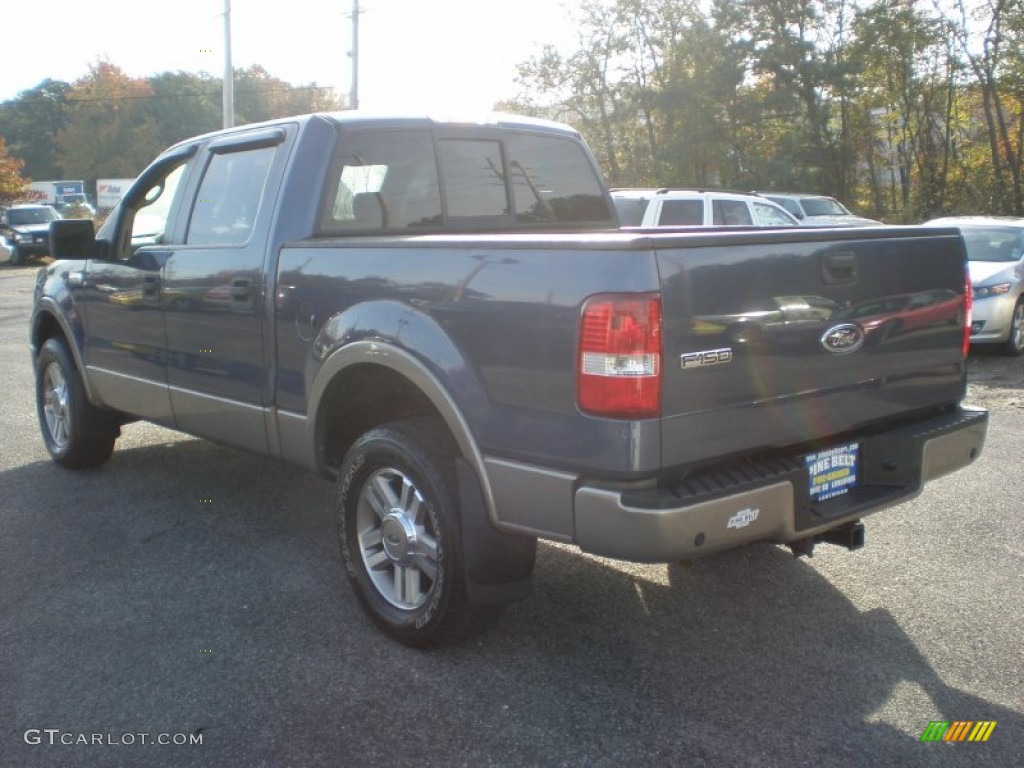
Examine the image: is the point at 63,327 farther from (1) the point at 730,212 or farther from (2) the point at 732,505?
(1) the point at 730,212

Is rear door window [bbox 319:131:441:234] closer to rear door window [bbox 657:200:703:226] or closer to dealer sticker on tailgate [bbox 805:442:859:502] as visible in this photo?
dealer sticker on tailgate [bbox 805:442:859:502]

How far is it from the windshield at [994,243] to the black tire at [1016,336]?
0.66 m

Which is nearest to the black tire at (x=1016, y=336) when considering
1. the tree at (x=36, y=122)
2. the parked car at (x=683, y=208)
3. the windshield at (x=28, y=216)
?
the parked car at (x=683, y=208)

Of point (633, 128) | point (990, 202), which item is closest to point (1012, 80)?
point (990, 202)

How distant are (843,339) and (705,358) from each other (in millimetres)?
660

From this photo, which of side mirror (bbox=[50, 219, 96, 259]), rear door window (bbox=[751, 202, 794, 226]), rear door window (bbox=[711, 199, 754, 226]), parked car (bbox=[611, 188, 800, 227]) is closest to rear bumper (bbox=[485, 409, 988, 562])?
side mirror (bbox=[50, 219, 96, 259])

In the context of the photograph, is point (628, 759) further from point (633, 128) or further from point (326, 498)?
point (633, 128)

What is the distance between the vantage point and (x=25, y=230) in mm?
31312

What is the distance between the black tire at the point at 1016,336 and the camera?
10.9 m

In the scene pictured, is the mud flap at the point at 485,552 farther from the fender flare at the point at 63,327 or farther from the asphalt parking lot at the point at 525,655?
the fender flare at the point at 63,327

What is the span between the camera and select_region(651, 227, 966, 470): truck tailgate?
2.93m

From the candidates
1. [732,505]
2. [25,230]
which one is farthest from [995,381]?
[25,230]

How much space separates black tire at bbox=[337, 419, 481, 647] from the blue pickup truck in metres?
0.01

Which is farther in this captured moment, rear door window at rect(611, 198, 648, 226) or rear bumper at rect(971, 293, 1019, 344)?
rear door window at rect(611, 198, 648, 226)
